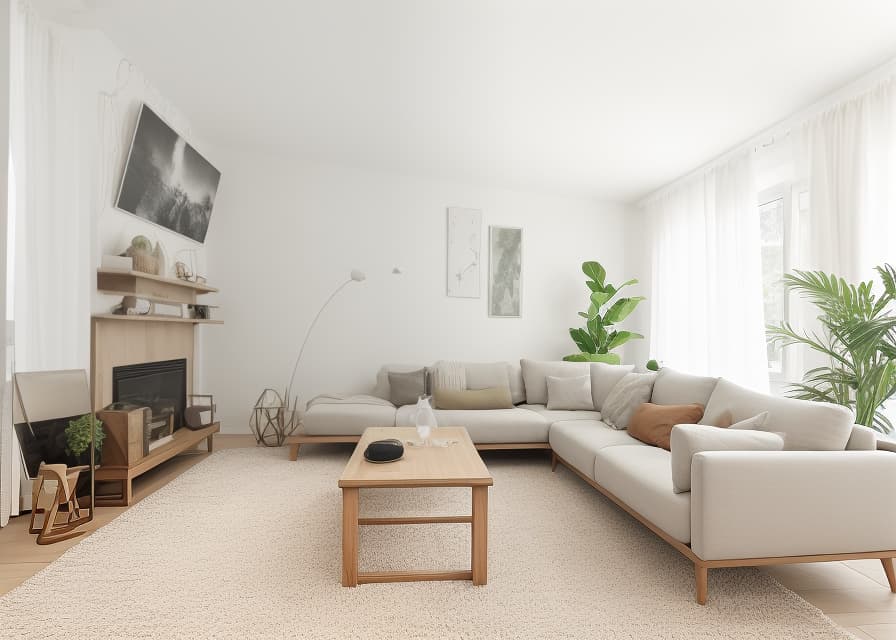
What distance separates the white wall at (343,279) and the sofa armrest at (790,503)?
369 centimetres

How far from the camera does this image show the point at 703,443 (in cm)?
215

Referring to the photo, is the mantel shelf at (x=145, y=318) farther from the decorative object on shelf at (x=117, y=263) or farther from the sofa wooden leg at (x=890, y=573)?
the sofa wooden leg at (x=890, y=573)

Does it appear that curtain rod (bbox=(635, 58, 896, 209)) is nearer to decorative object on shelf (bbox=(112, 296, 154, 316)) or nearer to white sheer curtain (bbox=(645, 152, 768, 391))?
white sheer curtain (bbox=(645, 152, 768, 391))

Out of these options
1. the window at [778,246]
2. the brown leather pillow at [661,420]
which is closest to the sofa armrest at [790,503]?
the brown leather pillow at [661,420]

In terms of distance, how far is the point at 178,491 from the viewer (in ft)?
11.1

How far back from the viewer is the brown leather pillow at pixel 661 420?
10.3ft

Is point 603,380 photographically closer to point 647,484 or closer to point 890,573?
point 647,484

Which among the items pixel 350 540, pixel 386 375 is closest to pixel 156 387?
pixel 386 375

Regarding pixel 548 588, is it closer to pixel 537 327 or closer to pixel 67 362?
pixel 67 362

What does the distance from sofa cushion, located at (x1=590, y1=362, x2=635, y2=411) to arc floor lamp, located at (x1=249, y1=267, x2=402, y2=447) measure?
7.17 feet

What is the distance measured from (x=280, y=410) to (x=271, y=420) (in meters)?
0.14

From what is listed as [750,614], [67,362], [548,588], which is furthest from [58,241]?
[750,614]

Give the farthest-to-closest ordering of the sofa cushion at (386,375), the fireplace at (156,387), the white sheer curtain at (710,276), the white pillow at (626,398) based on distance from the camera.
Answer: the sofa cushion at (386,375) < the white sheer curtain at (710,276) < the white pillow at (626,398) < the fireplace at (156,387)

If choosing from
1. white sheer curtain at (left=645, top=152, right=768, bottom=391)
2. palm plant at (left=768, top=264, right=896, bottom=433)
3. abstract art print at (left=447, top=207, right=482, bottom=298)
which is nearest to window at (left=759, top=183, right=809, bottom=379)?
white sheer curtain at (left=645, top=152, right=768, bottom=391)
